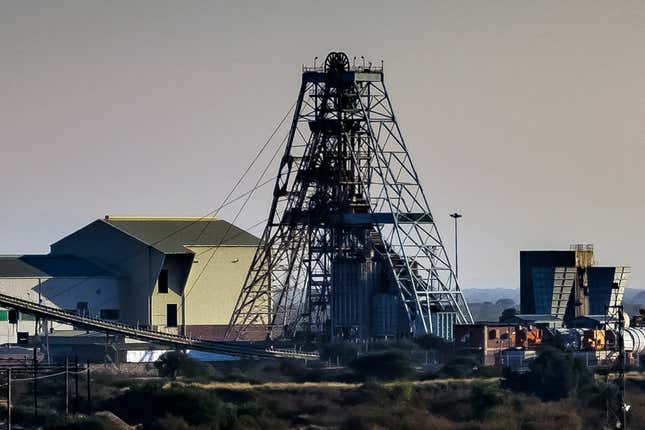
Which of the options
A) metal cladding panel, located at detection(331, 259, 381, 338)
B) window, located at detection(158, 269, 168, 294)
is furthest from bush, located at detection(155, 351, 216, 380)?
window, located at detection(158, 269, 168, 294)

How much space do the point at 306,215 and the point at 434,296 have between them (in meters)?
11.4

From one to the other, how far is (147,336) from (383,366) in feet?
58.5

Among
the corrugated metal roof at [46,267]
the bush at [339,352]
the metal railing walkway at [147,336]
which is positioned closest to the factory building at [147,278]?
the corrugated metal roof at [46,267]

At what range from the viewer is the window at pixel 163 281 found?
166 meters

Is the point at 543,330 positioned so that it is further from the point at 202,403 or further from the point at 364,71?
the point at 202,403

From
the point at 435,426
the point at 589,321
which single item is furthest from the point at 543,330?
the point at 435,426

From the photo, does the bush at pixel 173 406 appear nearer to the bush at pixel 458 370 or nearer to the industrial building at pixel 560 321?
the bush at pixel 458 370

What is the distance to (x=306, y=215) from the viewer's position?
15762 centimetres

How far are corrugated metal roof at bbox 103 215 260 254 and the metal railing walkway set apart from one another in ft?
61.1

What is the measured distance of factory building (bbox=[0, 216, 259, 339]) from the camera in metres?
165

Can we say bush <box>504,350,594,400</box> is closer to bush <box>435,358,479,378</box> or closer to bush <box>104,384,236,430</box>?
bush <box>435,358,479,378</box>

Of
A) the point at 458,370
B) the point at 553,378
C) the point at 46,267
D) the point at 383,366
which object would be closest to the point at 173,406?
the point at 383,366

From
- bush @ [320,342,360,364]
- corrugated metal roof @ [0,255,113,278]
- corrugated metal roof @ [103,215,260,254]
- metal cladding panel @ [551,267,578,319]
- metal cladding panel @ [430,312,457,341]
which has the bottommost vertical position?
bush @ [320,342,360,364]

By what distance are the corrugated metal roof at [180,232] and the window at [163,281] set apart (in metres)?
1.91
